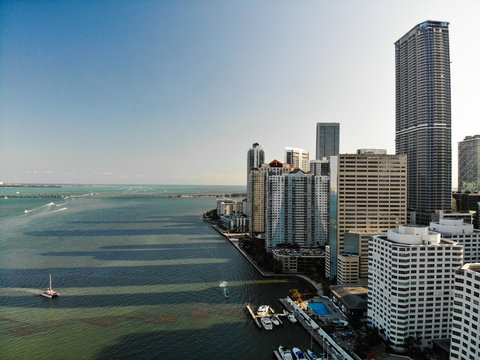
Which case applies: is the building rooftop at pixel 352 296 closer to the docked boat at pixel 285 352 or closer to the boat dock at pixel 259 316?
the boat dock at pixel 259 316

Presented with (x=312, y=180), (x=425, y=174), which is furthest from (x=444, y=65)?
(x=312, y=180)

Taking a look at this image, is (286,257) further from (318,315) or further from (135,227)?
(135,227)

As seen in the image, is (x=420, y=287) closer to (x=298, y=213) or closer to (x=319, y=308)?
(x=319, y=308)

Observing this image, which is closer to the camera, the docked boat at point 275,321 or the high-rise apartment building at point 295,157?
the docked boat at point 275,321

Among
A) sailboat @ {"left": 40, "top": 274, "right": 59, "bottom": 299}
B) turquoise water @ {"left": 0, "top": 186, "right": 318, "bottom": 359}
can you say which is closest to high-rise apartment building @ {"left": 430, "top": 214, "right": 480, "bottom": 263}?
turquoise water @ {"left": 0, "top": 186, "right": 318, "bottom": 359}

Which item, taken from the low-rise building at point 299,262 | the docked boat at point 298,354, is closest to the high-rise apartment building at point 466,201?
the low-rise building at point 299,262

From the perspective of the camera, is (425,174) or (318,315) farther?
(425,174)


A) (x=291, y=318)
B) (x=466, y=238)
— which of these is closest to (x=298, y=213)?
(x=466, y=238)
